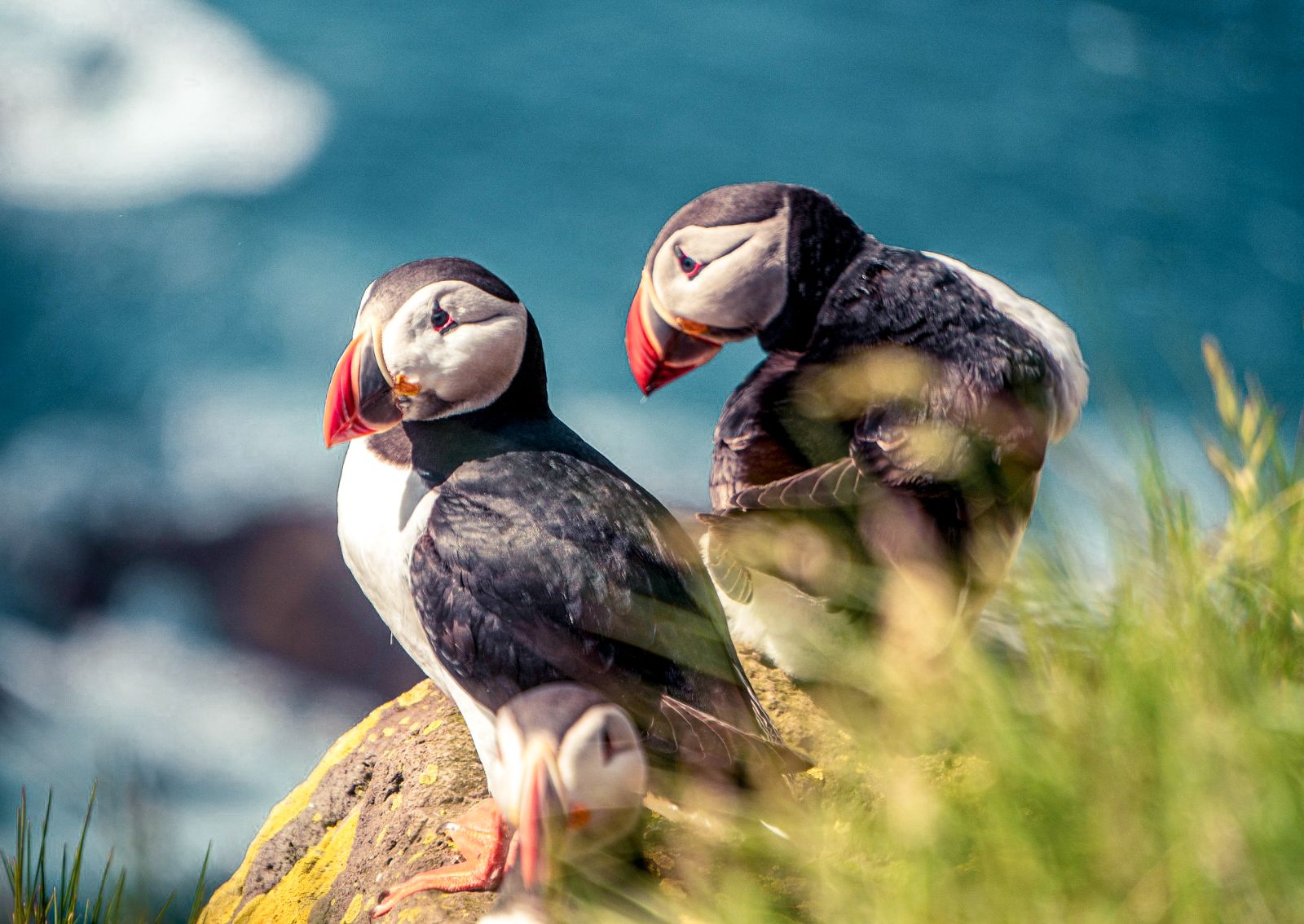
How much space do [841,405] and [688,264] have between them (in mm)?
270

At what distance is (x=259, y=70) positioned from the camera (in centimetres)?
224

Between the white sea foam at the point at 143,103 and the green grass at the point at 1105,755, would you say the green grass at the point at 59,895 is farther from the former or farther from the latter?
the white sea foam at the point at 143,103

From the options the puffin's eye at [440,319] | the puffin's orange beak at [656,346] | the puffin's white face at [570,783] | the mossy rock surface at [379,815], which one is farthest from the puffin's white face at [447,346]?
the mossy rock surface at [379,815]

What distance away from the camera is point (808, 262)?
148cm

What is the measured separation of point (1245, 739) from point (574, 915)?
0.55 m

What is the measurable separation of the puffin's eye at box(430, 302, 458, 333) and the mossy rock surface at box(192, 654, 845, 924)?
57cm

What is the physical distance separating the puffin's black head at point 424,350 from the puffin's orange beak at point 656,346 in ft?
0.82

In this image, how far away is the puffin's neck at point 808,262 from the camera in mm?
1481

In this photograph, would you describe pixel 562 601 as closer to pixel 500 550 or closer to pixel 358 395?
pixel 500 550

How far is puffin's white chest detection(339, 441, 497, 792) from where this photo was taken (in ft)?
4.11

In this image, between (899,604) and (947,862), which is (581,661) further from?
(947,862)

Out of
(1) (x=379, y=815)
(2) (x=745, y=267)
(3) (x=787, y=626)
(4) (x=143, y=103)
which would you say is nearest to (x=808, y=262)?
(2) (x=745, y=267)

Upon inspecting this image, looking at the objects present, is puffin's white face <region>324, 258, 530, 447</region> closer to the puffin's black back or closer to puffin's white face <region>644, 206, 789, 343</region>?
the puffin's black back

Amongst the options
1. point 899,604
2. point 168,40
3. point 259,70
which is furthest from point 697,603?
point 168,40
